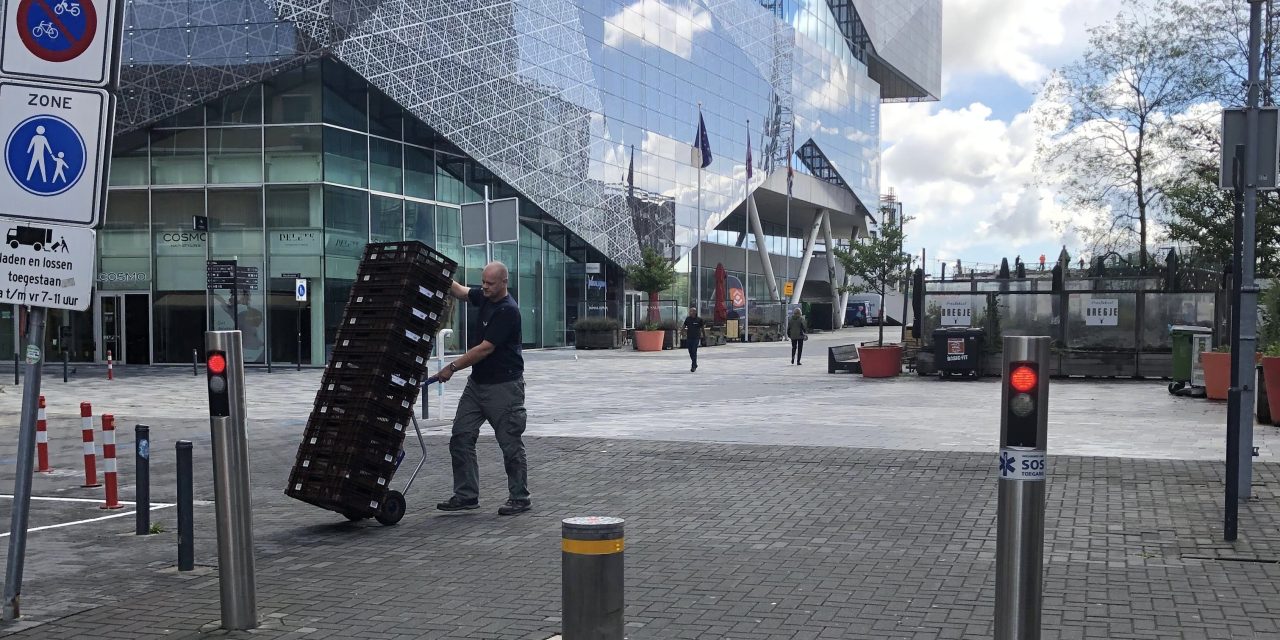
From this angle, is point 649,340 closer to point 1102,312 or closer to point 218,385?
point 1102,312

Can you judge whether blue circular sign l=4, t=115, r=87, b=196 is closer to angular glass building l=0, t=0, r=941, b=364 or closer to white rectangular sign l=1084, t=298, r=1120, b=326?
white rectangular sign l=1084, t=298, r=1120, b=326

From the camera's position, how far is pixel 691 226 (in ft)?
187

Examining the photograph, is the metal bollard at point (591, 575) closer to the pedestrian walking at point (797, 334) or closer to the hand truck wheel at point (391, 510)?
the hand truck wheel at point (391, 510)

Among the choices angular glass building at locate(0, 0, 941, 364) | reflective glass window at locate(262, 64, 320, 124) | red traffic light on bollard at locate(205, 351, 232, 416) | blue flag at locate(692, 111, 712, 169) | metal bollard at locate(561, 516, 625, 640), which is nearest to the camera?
metal bollard at locate(561, 516, 625, 640)

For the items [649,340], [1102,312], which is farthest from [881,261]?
[1102,312]

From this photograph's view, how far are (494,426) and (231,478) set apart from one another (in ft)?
10.9

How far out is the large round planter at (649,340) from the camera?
4334 cm

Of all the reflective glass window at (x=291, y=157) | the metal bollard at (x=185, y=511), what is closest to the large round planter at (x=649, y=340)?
the reflective glass window at (x=291, y=157)

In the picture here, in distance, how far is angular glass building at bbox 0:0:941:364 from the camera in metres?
32.3

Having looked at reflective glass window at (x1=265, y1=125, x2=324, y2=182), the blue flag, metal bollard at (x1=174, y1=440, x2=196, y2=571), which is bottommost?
metal bollard at (x1=174, y1=440, x2=196, y2=571)

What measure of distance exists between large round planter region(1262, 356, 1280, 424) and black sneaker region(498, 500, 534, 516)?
9.98 meters

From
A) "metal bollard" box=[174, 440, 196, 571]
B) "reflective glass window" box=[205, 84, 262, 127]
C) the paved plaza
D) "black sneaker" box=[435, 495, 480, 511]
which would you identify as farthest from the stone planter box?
"metal bollard" box=[174, 440, 196, 571]

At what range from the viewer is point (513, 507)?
873 centimetres

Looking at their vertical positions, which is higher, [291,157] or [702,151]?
[702,151]
